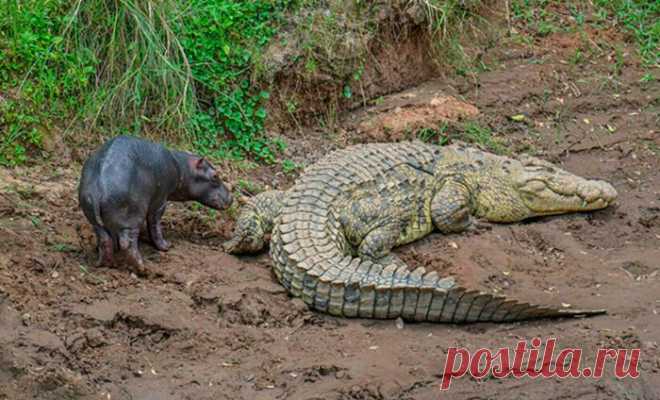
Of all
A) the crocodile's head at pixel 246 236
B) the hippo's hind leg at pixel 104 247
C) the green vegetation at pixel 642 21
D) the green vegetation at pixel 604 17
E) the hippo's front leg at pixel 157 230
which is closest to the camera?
the hippo's hind leg at pixel 104 247

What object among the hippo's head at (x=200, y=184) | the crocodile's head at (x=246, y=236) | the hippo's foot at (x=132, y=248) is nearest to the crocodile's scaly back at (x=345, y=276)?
the crocodile's head at (x=246, y=236)

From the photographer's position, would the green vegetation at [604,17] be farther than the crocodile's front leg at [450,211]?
Yes

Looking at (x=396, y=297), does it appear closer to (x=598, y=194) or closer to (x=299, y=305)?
(x=299, y=305)

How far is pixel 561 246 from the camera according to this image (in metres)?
6.59

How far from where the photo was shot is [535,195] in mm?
7066

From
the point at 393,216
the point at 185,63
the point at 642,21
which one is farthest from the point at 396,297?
the point at 642,21

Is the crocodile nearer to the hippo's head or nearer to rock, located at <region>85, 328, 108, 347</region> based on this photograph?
the hippo's head

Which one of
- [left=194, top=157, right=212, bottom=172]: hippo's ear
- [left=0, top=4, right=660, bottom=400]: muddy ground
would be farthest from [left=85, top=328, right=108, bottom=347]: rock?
[left=194, top=157, right=212, bottom=172]: hippo's ear

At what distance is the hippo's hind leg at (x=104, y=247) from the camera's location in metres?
5.51

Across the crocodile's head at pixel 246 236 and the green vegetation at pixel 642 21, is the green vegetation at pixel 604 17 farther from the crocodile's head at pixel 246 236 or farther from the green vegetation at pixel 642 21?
the crocodile's head at pixel 246 236

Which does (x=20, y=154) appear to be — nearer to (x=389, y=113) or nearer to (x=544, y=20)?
(x=389, y=113)

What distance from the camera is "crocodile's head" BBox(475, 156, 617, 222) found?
7004mm

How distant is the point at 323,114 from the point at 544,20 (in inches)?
111

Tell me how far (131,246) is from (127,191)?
358 millimetres
